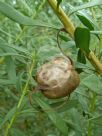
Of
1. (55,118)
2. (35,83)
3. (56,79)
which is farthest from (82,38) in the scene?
(35,83)

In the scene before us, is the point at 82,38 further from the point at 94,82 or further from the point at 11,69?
the point at 11,69

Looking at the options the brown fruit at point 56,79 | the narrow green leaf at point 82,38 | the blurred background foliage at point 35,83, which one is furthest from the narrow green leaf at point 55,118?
the narrow green leaf at point 82,38

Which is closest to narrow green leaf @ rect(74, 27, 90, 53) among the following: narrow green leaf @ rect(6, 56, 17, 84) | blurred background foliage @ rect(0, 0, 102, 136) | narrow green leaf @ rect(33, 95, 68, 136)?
blurred background foliage @ rect(0, 0, 102, 136)

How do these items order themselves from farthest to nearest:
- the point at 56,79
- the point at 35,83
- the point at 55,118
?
the point at 35,83, the point at 55,118, the point at 56,79

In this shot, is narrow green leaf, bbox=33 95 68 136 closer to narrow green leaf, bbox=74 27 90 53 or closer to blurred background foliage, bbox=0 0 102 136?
blurred background foliage, bbox=0 0 102 136

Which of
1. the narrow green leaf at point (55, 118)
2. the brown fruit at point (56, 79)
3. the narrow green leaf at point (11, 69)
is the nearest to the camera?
the brown fruit at point (56, 79)

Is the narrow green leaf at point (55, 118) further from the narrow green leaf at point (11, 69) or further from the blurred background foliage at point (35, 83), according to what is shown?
the narrow green leaf at point (11, 69)
